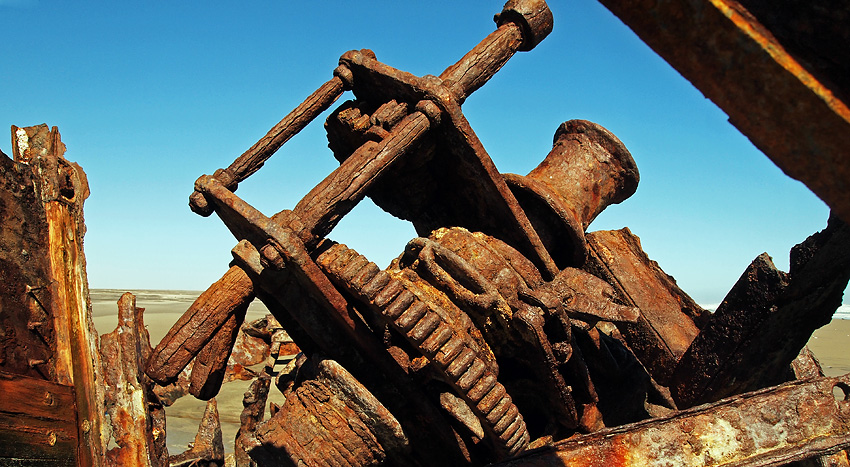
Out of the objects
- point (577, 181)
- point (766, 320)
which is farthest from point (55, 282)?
point (766, 320)

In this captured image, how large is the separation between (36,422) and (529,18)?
3.67 meters

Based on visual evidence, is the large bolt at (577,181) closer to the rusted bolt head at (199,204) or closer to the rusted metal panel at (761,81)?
the rusted bolt head at (199,204)

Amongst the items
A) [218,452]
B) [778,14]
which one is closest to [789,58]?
[778,14]

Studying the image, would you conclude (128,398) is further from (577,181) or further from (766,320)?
(766,320)

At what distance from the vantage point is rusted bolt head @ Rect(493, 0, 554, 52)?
3.79 metres

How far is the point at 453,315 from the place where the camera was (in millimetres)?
3379

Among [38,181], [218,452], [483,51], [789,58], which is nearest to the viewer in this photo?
[789,58]

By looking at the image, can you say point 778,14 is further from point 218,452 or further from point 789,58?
point 218,452

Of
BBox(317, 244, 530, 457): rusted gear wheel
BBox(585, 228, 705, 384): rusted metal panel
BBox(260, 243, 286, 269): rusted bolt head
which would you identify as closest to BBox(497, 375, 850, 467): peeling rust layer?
BBox(317, 244, 530, 457): rusted gear wheel

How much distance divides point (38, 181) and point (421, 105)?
→ 2.23m

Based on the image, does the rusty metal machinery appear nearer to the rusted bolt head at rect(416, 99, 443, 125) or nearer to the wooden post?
the rusted bolt head at rect(416, 99, 443, 125)

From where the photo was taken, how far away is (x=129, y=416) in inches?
151

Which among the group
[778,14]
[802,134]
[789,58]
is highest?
[778,14]

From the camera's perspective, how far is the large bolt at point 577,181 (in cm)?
418
